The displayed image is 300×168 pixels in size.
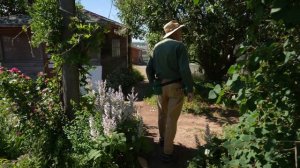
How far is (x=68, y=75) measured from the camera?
229 inches

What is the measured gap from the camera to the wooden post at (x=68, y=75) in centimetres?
565

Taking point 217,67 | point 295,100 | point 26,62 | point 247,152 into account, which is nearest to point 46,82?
point 247,152

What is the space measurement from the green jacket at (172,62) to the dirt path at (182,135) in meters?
0.82

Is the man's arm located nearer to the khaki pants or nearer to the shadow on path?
the khaki pants

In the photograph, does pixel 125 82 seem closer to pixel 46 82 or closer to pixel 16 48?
pixel 16 48

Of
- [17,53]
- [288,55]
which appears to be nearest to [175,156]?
[288,55]

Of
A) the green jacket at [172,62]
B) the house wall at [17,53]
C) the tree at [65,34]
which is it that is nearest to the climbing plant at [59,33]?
the tree at [65,34]

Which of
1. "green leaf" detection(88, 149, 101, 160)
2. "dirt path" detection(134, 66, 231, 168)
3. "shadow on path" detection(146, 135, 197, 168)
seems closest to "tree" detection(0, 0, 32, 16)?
"dirt path" detection(134, 66, 231, 168)

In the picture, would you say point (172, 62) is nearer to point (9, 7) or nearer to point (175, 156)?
point (175, 156)

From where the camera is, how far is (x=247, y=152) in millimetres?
2969

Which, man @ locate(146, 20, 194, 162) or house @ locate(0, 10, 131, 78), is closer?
man @ locate(146, 20, 194, 162)

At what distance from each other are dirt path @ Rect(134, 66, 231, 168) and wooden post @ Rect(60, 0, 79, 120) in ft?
4.50

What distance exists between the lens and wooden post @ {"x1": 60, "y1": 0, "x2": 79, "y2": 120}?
565 cm

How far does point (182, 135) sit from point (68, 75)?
7.82 feet
